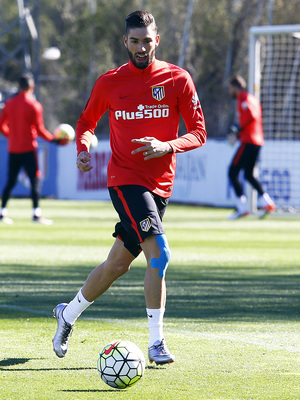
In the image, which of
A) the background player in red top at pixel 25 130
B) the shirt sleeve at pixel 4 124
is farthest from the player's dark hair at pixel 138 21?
the shirt sleeve at pixel 4 124

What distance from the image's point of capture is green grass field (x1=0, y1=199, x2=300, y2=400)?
4.81m

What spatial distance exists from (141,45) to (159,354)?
74.9 inches

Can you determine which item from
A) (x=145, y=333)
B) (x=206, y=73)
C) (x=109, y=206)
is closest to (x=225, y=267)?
(x=145, y=333)

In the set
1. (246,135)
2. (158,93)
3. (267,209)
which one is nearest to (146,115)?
(158,93)

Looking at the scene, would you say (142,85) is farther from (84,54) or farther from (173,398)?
(84,54)

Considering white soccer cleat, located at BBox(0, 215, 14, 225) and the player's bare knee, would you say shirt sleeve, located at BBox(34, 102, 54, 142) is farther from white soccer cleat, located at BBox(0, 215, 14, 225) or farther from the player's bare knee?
the player's bare knee

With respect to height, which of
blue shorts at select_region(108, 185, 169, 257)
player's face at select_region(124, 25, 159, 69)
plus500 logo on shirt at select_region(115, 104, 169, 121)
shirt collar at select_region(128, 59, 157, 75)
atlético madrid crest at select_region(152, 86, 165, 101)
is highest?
player's face at select_region(124, 25, 159, 69)

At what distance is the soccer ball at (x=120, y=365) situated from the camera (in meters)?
4.77

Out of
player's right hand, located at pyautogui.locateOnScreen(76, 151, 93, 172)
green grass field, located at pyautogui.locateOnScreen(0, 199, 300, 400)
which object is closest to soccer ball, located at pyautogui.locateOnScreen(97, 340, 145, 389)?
green grass field, located at pyautogui.locateOnScreen(0, 199, 300, 400)

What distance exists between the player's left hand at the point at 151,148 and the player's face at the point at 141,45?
0.57 m

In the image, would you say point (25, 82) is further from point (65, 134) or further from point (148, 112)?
point (148, 112)

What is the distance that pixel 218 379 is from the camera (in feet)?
16.1

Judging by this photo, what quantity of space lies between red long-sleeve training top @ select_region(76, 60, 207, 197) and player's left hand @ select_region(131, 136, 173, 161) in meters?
0.23

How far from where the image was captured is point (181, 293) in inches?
323
